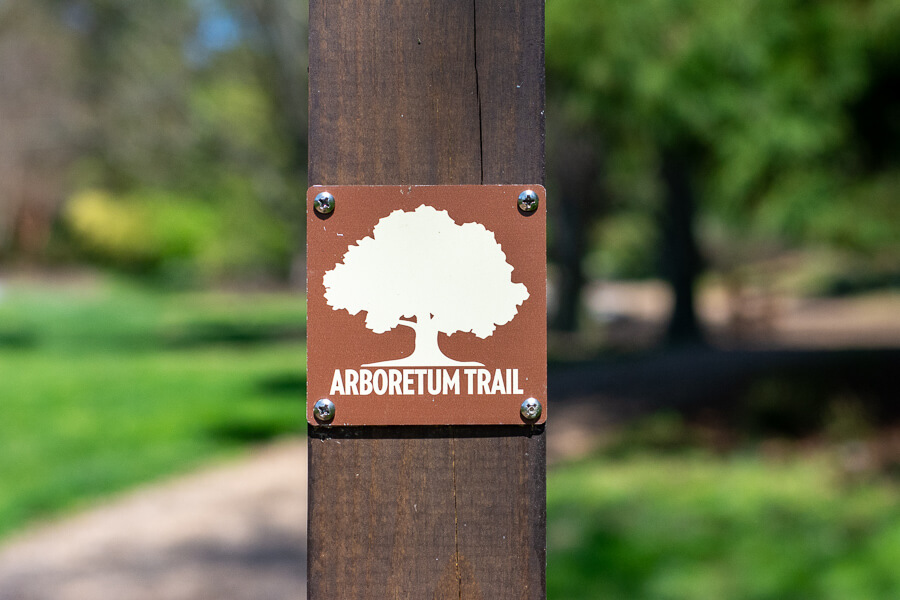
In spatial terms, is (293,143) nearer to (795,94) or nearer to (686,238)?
(686,238)

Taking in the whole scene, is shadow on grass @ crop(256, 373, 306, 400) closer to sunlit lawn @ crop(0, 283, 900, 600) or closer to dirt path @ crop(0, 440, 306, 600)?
sunlit lawn @ crop(0, 283, 900, 600)

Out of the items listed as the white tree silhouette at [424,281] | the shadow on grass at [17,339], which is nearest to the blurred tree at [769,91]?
the white tree silhouette at [424,281]

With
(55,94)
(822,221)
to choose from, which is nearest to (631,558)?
(822,221)

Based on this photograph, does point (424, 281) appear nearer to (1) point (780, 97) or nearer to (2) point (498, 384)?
(2) point (498, 384)

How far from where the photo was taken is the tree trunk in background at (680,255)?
16.9 m

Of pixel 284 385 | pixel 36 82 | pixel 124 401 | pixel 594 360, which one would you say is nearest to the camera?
pixel 124 401

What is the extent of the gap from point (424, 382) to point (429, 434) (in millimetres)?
85

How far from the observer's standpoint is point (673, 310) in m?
18.6

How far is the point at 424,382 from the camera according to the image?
4.73 feet

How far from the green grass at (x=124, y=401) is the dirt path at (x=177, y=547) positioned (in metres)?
0.50

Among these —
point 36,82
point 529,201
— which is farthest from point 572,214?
point 529,201

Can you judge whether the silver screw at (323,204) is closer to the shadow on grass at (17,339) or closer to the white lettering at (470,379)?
the white lettering at (470,379)

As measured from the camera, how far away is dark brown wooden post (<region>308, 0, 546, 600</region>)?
1471 millimetres

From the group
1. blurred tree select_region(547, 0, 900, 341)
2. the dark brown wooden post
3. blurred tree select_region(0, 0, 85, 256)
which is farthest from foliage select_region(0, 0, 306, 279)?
the dark brown wooden post
